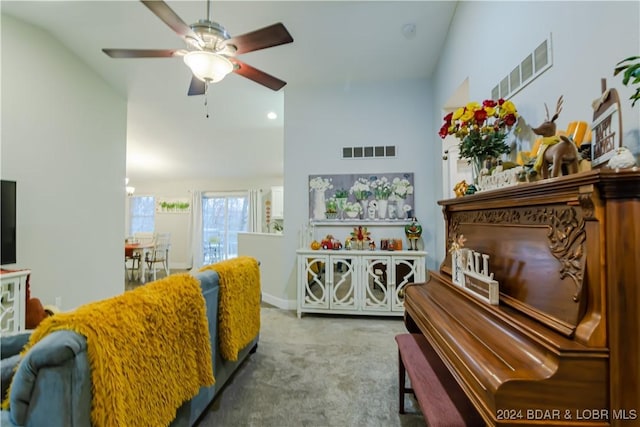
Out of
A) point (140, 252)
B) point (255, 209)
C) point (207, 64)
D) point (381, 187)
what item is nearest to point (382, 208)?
point (381, 187)

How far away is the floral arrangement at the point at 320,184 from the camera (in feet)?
12.6

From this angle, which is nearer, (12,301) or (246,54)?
(12,301)

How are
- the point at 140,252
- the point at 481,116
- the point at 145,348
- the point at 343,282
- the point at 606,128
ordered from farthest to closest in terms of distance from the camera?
the point at 140,252, the point at 343,282, the point at 481,116, the point at 145,348, the point at 606,128

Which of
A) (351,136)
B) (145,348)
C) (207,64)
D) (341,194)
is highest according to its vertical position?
(351,136)

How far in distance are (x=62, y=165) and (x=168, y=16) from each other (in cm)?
251

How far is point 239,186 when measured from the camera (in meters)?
7.37

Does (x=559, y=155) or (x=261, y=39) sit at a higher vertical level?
(x=261, y=39)

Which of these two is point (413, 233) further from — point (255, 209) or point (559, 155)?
point (255, 209)

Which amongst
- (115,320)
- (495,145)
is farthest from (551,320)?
(115,320)

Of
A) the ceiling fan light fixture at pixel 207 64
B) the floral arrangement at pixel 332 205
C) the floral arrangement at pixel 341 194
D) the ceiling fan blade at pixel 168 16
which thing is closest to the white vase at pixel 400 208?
the floral arrangement at pixel 341 194

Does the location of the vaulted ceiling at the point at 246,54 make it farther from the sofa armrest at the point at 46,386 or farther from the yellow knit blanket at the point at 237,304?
the sofa armrest at the point at 46,386

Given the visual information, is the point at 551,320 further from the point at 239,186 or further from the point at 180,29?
the point at 239,186

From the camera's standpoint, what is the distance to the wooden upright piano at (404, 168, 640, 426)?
0.69m

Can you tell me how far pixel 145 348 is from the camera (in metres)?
1.17
